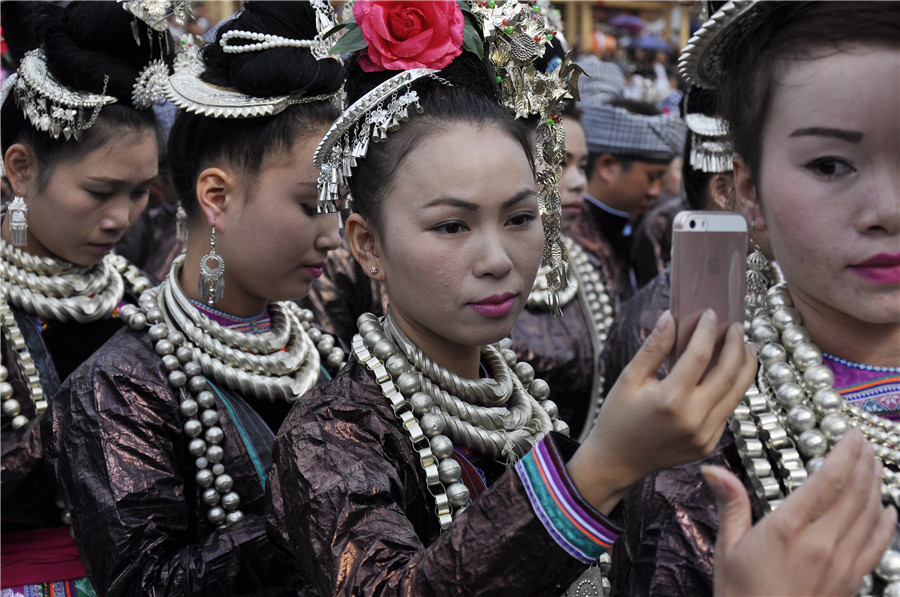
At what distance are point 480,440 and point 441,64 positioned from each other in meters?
0.72

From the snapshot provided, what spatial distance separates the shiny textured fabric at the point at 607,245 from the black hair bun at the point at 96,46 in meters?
2.27

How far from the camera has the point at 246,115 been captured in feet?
8.39

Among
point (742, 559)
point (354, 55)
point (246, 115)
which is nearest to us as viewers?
point (742, 559)

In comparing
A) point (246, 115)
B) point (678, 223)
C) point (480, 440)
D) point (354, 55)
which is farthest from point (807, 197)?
point (246, 115)

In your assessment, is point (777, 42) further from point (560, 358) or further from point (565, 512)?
point (560, 358)

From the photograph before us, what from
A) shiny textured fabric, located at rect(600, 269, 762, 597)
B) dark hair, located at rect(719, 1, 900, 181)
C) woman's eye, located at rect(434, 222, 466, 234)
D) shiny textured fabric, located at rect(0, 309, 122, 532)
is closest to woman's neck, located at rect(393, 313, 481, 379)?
woman's eye, located at rect(434, 222, 466, 234)

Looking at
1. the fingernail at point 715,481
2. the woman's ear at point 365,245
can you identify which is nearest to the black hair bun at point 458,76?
the woman's ear at point 365,245

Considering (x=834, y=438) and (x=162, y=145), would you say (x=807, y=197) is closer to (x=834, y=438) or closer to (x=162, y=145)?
(x=834, y=438)

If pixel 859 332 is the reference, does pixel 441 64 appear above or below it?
above

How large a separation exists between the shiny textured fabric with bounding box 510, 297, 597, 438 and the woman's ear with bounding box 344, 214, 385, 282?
1.89 m

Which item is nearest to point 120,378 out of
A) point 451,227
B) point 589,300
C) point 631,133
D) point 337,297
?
point 451,227

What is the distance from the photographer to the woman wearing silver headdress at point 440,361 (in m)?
1.37

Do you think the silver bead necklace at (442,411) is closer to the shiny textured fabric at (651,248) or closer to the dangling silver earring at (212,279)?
the dangling silver earring at (212,279)

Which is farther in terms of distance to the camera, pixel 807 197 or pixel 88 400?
pixel 88 400
